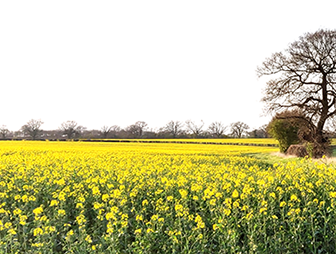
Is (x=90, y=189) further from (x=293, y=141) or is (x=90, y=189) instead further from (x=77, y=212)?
(x=293, y=141)

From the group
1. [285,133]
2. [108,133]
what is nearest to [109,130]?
[108,133]

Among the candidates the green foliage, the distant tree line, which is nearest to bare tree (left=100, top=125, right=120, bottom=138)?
the distant tree line

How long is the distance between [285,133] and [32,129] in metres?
63.7

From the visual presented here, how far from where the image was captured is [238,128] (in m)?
86.6

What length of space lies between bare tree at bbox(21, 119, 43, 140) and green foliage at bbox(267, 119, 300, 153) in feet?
201

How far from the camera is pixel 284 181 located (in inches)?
322

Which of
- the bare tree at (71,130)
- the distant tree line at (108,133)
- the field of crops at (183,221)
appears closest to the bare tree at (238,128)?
the distant tree line at (108,133)

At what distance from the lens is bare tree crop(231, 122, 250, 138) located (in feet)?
281

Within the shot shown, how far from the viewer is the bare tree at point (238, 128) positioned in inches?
3376

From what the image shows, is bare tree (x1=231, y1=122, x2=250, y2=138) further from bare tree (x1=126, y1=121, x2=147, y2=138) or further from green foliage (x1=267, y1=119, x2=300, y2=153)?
green foliage (x1=267, y1=119, x2=300, y2=153)

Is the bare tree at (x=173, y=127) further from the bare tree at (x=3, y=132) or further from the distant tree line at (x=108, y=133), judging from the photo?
the bare tree at (x=3, y=132)

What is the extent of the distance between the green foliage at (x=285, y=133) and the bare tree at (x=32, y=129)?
6123 centimetres

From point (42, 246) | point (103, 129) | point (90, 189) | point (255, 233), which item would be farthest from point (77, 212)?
point (103, 129)

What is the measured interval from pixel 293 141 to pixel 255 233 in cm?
2900
